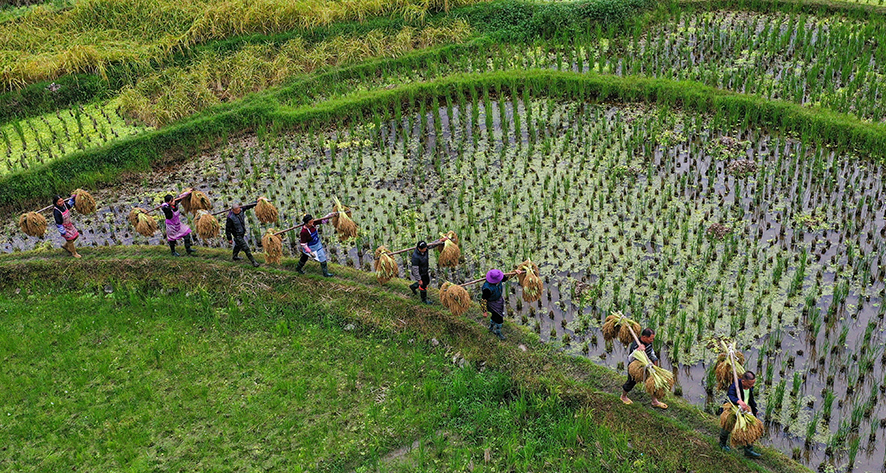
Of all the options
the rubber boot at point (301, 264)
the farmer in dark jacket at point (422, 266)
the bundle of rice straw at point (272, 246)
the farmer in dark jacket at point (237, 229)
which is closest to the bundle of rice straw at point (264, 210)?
the farmer in dark jacket at point (237, 229)

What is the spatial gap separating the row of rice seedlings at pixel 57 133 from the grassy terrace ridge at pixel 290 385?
11.5 ft

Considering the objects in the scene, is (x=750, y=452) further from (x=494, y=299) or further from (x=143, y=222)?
(x=143, y=222)

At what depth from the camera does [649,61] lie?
508 inches

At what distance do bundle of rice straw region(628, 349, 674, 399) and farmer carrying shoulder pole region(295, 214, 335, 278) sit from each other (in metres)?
3.77

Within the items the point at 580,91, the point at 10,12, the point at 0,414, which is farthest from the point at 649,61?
the point at 10,12

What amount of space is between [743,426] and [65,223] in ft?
26.3

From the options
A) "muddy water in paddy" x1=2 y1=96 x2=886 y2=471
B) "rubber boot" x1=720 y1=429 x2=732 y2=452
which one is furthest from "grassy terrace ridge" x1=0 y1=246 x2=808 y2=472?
"muddy water in paddy" x1=2 y1=96 x2=886 y2=471

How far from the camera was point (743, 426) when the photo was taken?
5.30 metres

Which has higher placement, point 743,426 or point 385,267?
point 385,267

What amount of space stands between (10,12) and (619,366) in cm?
1655

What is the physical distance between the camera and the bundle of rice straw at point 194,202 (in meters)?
8.90

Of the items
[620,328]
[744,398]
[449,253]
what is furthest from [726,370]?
[449,253]

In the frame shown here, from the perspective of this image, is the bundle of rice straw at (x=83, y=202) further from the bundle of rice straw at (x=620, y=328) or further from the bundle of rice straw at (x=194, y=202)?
the bundle of rice straw at (x=620, y=328)

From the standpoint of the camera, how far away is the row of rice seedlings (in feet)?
37.2
